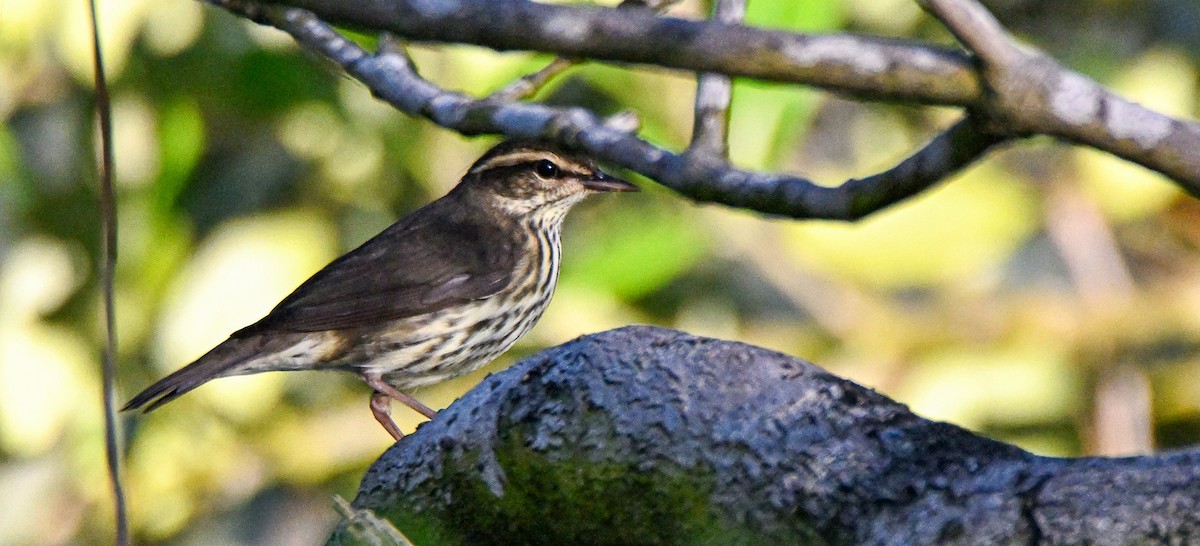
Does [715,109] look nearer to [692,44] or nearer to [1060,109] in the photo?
[692,44]

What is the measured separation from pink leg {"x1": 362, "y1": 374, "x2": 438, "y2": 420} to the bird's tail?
41 cm

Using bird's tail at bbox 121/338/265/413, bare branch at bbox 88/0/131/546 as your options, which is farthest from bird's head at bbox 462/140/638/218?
bare branch at bbox 88/0/131/546

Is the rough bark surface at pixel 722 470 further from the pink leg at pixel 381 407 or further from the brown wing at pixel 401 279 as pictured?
the brown wing at pixel 401 279

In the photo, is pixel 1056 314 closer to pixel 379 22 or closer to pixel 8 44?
pixel 8 44

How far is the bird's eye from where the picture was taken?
5.68m

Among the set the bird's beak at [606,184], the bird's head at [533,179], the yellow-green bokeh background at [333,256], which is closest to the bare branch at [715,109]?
the bird's beak at [606,184]

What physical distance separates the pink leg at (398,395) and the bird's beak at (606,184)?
1012 millimetres

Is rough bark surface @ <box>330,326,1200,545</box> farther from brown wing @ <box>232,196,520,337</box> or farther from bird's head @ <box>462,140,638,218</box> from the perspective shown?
bird's head @ <box>462,140,638,218</box>

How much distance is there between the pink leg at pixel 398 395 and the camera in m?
5.01

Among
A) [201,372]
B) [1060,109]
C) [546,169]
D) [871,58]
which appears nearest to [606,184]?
[546,169]

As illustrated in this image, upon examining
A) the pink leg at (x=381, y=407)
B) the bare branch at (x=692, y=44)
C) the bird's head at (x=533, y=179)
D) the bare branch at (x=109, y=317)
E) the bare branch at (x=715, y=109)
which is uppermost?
the bird's head at (x=533, y=179)

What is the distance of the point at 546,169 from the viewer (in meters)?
5.70

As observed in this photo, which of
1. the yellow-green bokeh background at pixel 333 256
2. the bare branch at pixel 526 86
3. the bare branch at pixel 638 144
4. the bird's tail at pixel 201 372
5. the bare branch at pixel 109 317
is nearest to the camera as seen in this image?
the bare branch at pixel 638 144

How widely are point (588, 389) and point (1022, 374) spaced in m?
4.04
